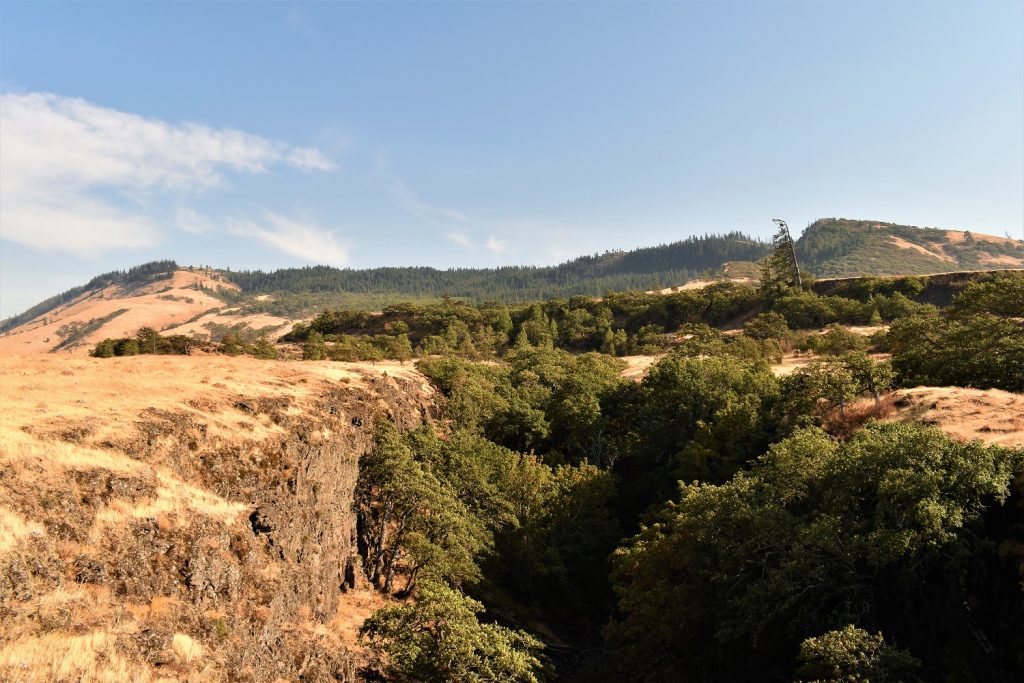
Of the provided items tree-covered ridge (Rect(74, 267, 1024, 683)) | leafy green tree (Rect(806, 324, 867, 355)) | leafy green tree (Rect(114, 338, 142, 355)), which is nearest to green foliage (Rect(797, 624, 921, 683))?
tree-covered ridge (Rect(74, 267, 1024, 683))

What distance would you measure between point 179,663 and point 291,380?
925 inches

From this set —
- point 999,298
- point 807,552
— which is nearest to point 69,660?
point 807,552

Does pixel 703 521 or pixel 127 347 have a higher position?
pixel 127 347

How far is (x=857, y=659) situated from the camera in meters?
15.3

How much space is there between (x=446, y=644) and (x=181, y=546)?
36.0 ft

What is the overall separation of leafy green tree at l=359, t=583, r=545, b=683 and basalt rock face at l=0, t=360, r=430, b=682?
4335 millimetres

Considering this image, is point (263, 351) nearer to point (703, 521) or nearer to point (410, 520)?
point (410, 520)

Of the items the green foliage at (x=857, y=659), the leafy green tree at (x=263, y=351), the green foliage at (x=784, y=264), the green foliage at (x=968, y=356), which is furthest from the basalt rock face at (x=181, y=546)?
the green foliage at (x=784, y=264)

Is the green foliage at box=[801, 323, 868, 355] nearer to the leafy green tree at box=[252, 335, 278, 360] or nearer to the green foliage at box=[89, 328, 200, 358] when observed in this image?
the leafy green tree at box=[252, 335, 278, 360]

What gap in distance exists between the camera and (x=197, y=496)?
2214cm

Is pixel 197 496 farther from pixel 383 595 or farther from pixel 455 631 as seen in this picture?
pixel 383 595

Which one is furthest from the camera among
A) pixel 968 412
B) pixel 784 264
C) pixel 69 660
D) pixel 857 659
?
pixel 784 264

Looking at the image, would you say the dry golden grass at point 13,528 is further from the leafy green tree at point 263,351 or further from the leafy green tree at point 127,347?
the leafy green tree at point 263,351

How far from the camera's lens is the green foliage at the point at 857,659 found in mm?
15023
